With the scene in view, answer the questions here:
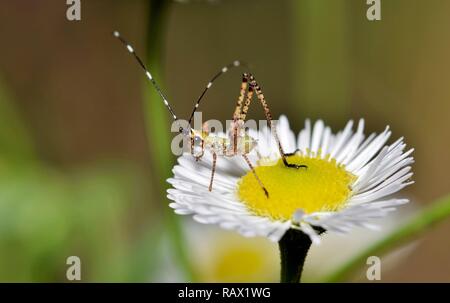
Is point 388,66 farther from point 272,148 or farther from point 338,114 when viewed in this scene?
point 272,148

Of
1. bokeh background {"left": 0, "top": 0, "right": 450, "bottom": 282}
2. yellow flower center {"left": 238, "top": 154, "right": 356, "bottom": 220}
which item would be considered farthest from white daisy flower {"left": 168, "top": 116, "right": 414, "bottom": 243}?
bokeh background {"left": 0, "top": 0, "right": 450, "bottom": 282}

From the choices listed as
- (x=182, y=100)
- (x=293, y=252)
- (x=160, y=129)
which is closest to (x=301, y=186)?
(x=293, y=252)

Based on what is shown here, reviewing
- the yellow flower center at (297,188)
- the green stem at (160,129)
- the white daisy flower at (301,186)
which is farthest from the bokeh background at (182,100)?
the yellow flower center at (297,188)

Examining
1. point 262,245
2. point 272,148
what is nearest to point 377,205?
point 272,148

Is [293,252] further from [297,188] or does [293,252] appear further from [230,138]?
[230,138]

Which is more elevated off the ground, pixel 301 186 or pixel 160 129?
pixel 160 129

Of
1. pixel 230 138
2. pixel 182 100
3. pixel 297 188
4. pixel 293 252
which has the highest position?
pixel 182 100
